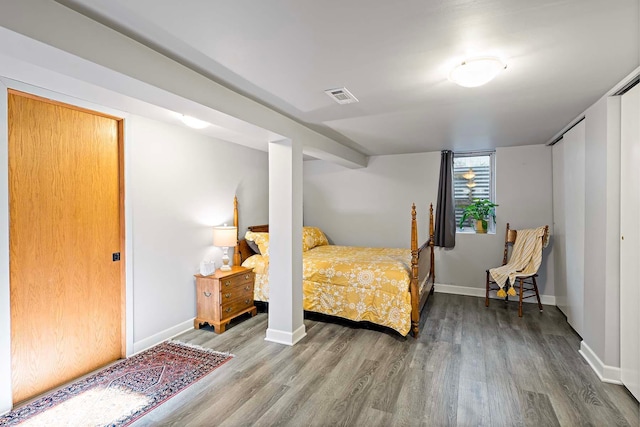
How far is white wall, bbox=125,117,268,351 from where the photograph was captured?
10.2ft

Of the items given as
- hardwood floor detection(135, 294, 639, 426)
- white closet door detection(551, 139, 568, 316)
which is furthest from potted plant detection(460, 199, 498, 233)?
hardwood floor detection(135, 294, 639, 426)

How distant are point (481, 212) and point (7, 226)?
524cm

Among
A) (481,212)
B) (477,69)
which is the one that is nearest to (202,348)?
(477,69)

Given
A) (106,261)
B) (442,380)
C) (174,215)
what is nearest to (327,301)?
(442,380)

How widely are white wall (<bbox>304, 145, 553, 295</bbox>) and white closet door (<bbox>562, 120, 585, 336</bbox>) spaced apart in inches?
32.2

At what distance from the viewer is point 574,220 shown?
11.1 ft

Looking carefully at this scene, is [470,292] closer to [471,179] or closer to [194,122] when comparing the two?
[471,179]

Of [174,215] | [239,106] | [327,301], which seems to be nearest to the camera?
[239,106]

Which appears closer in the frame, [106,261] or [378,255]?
[106,261]

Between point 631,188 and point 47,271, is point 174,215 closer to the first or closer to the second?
point 47,271

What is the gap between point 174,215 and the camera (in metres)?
3.49

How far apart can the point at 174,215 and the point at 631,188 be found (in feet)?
13.1

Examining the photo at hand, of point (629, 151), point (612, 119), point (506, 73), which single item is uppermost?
point (506, 73)

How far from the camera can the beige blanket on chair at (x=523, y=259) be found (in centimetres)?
403
